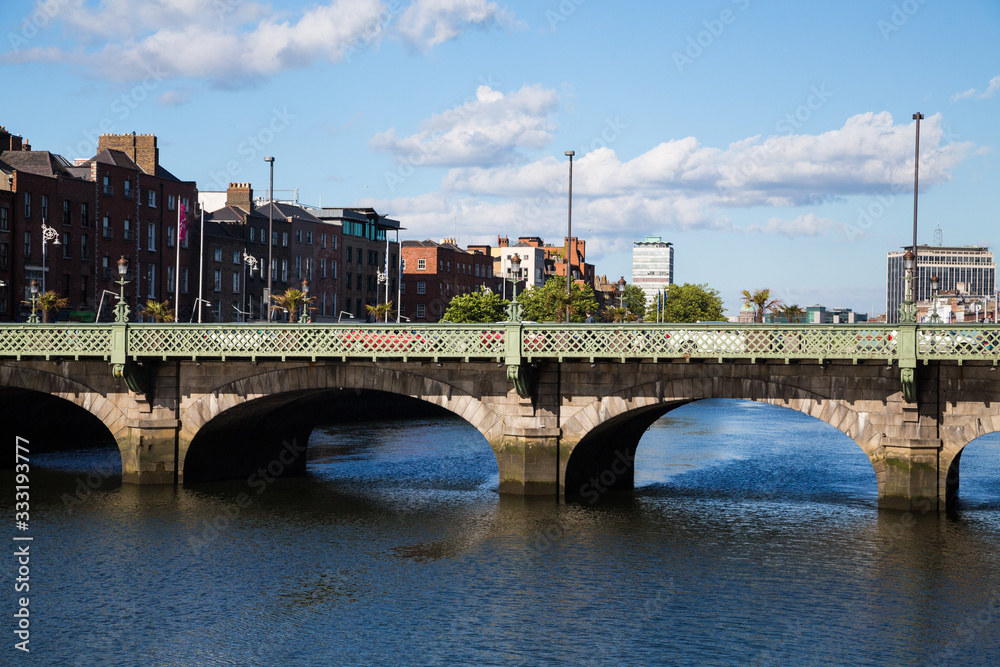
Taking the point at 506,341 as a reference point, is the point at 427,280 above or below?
above

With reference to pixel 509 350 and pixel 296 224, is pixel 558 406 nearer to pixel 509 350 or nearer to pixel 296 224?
pixel 509 350

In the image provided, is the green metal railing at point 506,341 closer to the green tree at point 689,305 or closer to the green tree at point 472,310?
the green tree at point 472,310

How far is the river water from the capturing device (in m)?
25.4

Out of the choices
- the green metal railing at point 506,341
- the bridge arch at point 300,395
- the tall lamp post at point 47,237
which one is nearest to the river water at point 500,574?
the bridge arch at point 300,395

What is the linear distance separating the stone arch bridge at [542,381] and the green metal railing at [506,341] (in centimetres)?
6

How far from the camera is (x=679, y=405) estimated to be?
39344 mm

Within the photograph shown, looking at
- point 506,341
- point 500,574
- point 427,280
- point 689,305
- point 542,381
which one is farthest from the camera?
point 689,305

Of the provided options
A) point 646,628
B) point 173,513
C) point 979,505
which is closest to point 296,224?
point 173,513

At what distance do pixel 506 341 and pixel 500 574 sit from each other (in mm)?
9876

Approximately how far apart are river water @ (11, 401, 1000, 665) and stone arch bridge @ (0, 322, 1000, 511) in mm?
1847

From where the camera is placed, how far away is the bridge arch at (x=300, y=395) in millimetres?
40344

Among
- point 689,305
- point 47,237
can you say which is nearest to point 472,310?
point 47,237

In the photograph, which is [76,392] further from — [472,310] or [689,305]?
[689,305]

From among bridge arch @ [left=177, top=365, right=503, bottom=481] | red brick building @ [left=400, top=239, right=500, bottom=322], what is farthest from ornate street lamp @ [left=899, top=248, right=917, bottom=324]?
red brick building @ [left=400, top=239, right=500, bottom=322]
